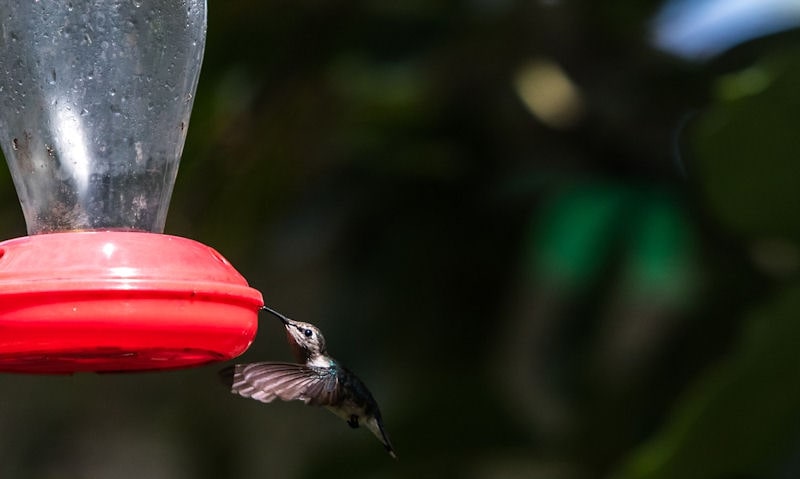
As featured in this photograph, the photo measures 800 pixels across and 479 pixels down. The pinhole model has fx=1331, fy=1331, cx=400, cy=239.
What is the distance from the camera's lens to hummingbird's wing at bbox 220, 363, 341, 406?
9.37 feet

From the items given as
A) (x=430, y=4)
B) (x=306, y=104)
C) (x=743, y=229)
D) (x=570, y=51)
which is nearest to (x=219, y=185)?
(x=306, y=104)

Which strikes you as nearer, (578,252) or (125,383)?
(578,252)

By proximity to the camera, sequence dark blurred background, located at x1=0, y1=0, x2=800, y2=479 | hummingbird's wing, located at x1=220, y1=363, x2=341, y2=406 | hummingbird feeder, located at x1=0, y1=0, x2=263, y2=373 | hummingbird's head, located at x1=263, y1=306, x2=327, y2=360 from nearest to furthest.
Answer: hummingbird feeder, located at x1=0, y1=0, x2=263, y2=373
hummingbird's wing, located at x1=220, y1=363, x2=341, y2=406
hummingbird's head, located at x1=263, y1=306, x2=327, y2=360
dark blurred background, located at x1=0, y1=0, x2=800, y2=479

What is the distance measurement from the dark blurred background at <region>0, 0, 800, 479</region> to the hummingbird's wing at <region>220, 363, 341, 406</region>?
1.56 metres

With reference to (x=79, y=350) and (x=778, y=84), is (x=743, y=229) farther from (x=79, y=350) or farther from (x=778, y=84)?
(x=79, y=350)

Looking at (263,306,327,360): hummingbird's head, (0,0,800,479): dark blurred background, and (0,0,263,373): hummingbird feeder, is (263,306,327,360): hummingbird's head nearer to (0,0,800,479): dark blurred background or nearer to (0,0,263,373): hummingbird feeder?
(0,0,263,373): hummingbird feeder

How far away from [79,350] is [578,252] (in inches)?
132

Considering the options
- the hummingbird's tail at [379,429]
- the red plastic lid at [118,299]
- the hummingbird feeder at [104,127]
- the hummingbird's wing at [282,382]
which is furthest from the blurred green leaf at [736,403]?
the red plastic lid at [118,299]

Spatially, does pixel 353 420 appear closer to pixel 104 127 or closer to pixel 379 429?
pixel 379 429

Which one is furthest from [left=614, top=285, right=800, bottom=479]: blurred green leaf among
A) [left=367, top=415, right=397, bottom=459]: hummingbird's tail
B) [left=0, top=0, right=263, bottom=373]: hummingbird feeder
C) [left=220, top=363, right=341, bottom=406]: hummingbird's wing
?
[left=0, top=0, right=263, bottom=373]: hummingbird feeder

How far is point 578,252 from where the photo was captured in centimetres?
529

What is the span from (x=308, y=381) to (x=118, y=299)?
103 centimetres

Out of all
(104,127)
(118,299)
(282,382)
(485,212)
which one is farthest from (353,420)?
(485,212)

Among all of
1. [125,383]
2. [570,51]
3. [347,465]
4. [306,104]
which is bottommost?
[125,383]
